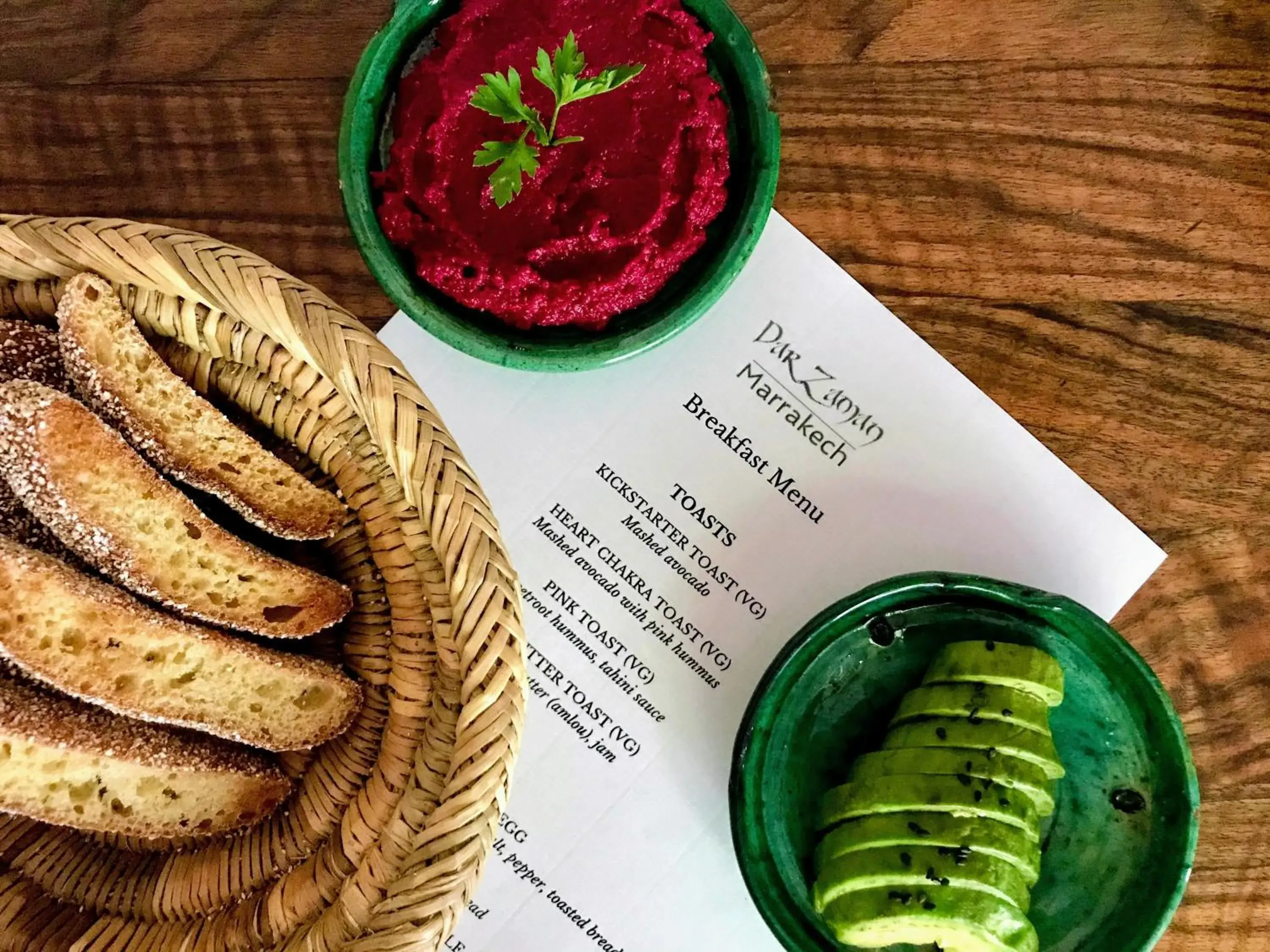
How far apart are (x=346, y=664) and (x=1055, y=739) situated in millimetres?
665

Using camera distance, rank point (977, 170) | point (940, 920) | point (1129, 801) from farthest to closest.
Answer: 1. point (977, 170)
2. point (1129, 801)
3. point (940, 920)

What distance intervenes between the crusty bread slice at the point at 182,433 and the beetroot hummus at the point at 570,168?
0.71 ft

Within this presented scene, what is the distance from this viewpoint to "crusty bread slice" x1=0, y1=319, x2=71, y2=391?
2.92 ft

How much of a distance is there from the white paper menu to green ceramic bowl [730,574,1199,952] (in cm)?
7

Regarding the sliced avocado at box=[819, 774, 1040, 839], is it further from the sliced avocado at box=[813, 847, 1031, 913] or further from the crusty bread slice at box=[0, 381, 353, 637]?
the crusty bread slice at box=[0, 381, 353, 637]

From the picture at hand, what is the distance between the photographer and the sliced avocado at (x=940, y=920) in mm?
844

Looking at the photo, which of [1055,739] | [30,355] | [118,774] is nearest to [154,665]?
[118,774]

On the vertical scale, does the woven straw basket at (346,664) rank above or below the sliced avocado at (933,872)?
above

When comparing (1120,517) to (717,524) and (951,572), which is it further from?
(717,524)

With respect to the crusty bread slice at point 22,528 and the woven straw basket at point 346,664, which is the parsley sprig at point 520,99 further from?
the crusty bread slice at point 22,528

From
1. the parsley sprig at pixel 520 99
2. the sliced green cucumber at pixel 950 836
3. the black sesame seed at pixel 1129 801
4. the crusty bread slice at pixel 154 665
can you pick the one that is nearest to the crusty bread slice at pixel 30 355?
the crusty bread slice at pixel 154 665

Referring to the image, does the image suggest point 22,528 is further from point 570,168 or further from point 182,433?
point 570,168

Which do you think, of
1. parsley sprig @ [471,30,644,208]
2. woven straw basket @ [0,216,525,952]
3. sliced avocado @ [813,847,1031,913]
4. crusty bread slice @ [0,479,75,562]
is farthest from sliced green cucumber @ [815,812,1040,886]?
crusty bread slice @ [0,479,75,562]

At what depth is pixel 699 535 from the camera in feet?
3.38
